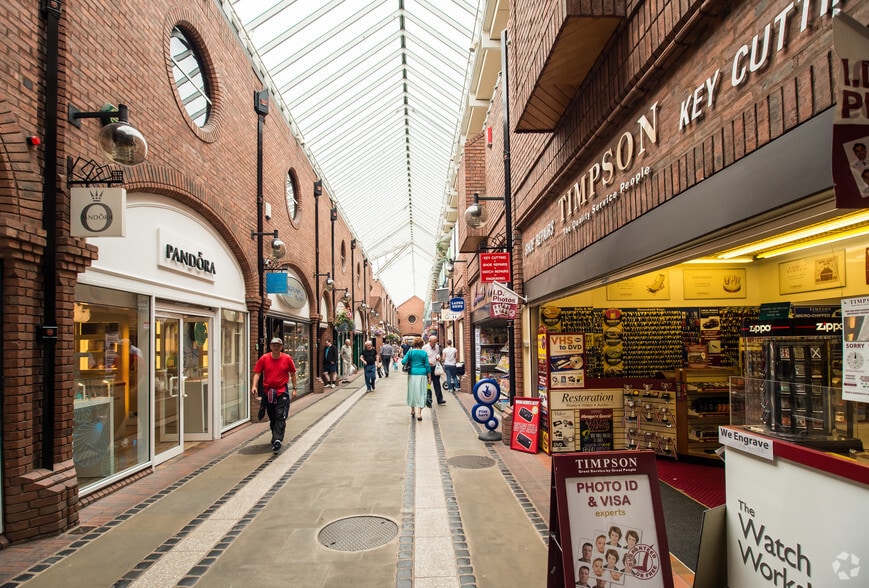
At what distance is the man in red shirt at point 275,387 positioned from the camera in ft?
23.6

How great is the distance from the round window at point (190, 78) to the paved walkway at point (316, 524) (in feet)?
17.0

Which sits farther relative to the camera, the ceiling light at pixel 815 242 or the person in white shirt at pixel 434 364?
the person in white shirt at pixel 434 364

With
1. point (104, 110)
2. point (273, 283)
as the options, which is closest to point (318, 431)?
point (273, 283)

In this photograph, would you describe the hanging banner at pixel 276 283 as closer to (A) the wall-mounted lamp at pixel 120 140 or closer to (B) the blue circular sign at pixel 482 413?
(B) the blue circular sign at pixel 482 413

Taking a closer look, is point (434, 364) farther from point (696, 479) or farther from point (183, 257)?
point (696, 479)

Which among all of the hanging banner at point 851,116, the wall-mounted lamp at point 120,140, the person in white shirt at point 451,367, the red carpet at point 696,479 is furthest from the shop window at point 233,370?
the hanging banner at point 851,116

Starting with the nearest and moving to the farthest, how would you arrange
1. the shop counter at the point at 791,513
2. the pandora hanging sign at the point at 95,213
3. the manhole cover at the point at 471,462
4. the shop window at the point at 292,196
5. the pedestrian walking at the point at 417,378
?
the shop counter at the point at 791,513
the pandora hanging sign at the point at 95,213
the manhole cover at the point at 471,462
the pedestrian walking at the point at 417,378
the shop window at the point at 292,196

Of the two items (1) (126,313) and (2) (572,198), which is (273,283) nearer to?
(1) (126,313)

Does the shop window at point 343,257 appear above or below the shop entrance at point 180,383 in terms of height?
above

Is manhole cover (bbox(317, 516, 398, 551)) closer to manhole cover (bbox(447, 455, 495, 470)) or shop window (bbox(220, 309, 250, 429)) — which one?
manhole cover (bbox(447, 455, 495, 470))

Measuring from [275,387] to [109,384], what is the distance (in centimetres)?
214

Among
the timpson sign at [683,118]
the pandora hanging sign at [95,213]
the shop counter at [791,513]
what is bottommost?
the shop counter at [791,513]

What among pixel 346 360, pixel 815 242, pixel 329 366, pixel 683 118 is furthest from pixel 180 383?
pixel 346 360

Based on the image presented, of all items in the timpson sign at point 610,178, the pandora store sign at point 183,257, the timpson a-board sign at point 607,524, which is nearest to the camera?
the timpson a-board sign at point 607,524
